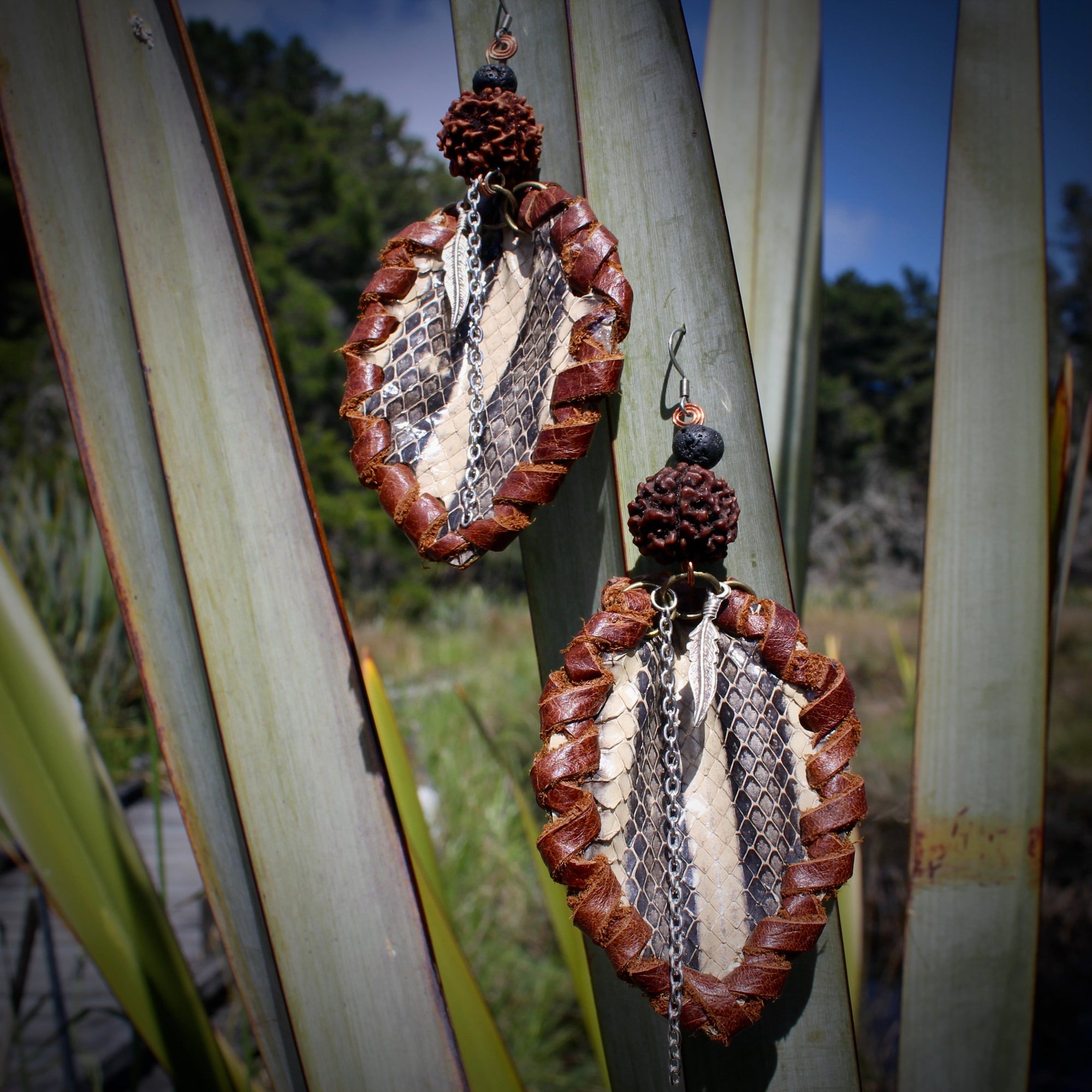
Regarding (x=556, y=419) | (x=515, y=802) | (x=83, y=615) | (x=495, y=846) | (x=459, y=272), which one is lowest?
(x=495, y=846)

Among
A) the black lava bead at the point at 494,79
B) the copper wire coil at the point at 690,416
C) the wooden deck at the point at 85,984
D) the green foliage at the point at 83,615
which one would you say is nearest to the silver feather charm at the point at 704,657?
the copper wire coil at the point at 690,416

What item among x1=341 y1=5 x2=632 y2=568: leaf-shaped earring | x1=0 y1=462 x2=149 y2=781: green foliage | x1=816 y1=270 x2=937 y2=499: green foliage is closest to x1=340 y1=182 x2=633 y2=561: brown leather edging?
x1=341 y1=5 x2=632 y2=568: leaf-shaped earring

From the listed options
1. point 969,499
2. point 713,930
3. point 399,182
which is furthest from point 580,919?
point 399,182

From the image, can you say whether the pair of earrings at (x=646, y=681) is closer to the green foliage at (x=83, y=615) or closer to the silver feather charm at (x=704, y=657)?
the silver feather charm at (x=704, y=657)

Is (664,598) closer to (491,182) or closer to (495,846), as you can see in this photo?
(491,182)

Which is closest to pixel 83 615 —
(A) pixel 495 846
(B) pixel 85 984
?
(B) pixel 85 984

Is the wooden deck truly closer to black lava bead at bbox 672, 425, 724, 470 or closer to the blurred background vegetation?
the blurred background vegetation
